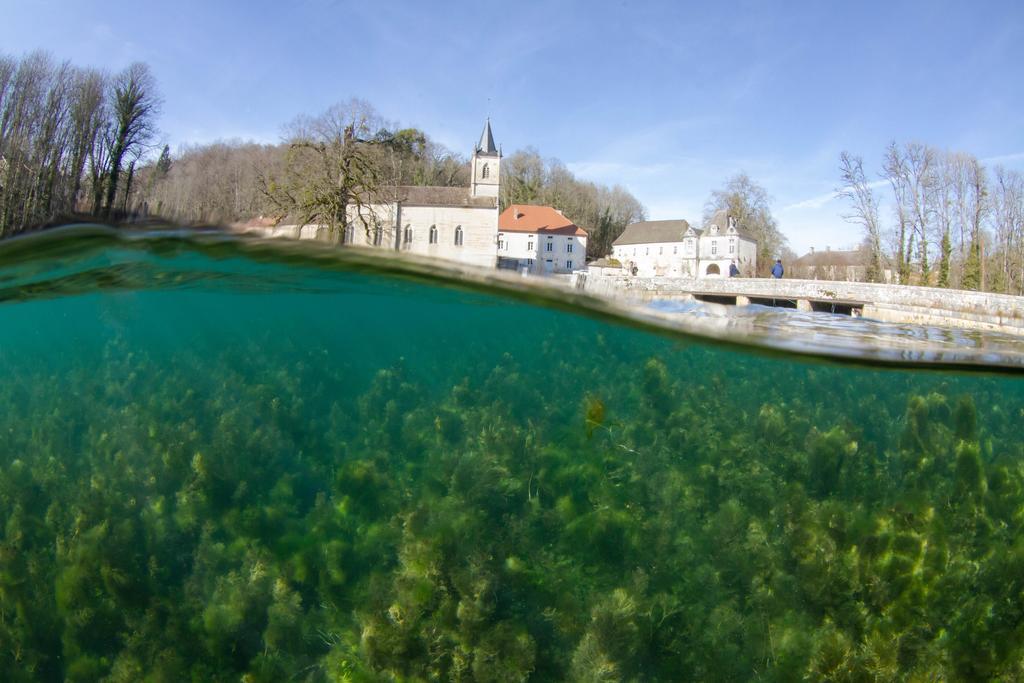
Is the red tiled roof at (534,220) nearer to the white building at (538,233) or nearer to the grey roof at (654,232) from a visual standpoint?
the white building at (538,233)

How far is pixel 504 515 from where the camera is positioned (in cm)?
482

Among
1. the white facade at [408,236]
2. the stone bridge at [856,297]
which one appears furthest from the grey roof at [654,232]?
the white facade at [408,236]

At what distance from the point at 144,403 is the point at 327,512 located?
299cm

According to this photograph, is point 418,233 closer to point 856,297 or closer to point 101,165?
point 101,165

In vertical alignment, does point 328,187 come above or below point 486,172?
below

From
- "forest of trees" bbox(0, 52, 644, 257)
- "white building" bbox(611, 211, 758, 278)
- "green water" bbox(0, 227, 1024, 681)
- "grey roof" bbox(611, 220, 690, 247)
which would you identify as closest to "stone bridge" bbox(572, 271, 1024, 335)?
"green water" bbox(0, 227, 1024, 681)

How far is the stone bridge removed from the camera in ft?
23.0

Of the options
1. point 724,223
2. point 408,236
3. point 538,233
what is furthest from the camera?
point 724,223

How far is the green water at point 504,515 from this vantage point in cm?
430

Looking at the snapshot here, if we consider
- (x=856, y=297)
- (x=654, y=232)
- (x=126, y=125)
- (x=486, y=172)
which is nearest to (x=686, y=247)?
(x=654, y=232)

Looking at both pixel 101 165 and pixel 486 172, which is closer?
pixel 101 165

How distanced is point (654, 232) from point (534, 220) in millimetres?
24680

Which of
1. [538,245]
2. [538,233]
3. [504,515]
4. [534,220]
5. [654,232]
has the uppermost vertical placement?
[654,232]

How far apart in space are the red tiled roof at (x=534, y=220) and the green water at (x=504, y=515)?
1201 inches
